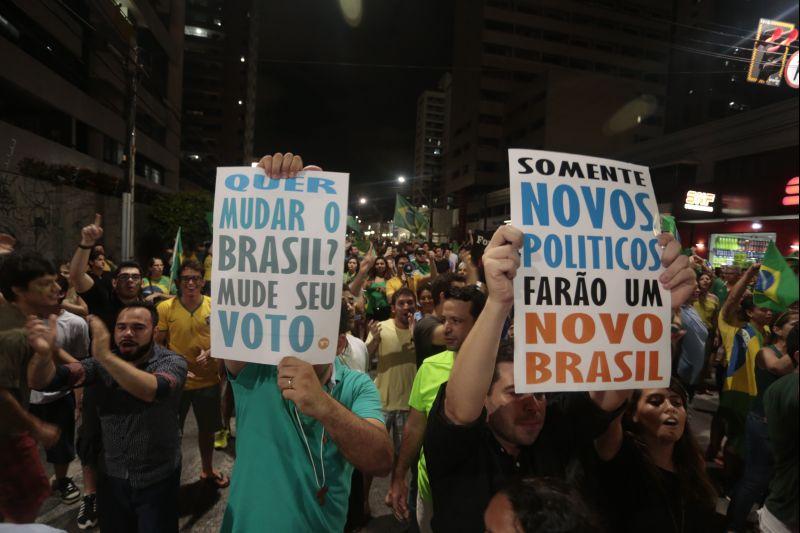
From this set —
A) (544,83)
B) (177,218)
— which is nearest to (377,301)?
(177,218)

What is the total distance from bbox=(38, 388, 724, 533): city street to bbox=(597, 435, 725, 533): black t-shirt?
151 centimetres

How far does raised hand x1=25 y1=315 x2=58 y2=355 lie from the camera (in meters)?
1.68

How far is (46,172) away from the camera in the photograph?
13.7 meters

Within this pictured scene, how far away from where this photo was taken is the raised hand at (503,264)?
5.68 ft

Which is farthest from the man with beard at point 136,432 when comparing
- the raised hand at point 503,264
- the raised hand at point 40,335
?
the raised hand at point 503,264

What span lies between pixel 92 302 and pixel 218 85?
324ft

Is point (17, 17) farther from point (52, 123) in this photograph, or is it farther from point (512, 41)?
point (512, 41)

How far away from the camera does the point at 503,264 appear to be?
175 centimetres

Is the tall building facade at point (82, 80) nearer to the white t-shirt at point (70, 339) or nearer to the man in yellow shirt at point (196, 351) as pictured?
the man in yellow shirt at point (196, 351)

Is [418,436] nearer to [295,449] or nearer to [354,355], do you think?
[295,449]

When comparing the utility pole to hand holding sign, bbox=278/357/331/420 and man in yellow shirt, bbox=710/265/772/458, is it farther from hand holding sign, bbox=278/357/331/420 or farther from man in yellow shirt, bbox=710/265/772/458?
man in yellow shirt, bbox=710/265/772/458

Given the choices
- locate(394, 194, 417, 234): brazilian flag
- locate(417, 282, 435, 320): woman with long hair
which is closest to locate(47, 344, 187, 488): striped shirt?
locate(417, 282, 435, 320): woman with long hair

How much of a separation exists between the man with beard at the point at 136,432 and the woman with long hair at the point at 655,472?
8.13 ft

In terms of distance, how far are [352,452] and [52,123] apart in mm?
27817
